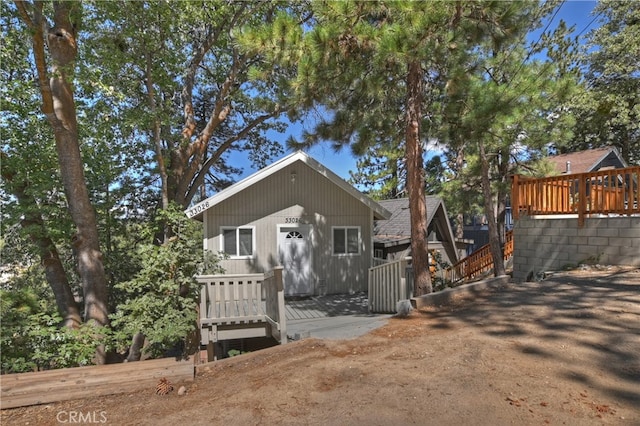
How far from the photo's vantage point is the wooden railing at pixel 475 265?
13719 millimetres

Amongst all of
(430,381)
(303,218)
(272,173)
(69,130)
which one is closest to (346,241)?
(303,218)

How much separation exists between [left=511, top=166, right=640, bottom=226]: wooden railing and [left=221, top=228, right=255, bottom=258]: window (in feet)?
23.8

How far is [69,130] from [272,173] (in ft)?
15.6

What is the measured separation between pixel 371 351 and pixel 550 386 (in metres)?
1.78

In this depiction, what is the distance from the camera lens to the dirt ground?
2.61 metres

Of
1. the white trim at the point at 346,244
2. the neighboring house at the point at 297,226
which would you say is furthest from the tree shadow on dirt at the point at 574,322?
the neighboring house at the point at 297,226

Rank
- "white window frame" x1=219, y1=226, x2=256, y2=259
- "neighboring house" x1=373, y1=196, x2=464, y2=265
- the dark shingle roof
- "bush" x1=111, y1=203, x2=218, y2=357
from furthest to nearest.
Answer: the dark shingle roof, "neighboring house" x1=373, y1=196, x2=464, y2=265, "white window frame" x1=219, y1=226, x2=256, y2=259, "bush" x1=111, y1=203, x2=218, y2=357

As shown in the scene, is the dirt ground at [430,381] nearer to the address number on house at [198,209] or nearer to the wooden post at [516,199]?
the wooden post at [516,199]

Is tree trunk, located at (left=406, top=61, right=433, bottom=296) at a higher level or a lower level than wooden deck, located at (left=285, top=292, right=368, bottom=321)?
higher

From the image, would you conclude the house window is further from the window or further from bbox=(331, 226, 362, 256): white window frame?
the window

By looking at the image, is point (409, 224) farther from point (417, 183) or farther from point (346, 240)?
point (417, 183)

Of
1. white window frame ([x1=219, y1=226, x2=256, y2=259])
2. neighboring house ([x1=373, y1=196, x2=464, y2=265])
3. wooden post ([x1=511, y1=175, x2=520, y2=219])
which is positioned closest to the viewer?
wooden post ([x1=511, y1=175, x2=520, y2=219])

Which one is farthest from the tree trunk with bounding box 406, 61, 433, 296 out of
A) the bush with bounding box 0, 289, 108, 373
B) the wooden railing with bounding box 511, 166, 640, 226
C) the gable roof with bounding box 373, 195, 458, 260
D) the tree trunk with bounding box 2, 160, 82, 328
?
the tree trunk with bounding box 2, 160, 82, 328

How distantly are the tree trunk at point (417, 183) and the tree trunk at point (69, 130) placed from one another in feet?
20.2
